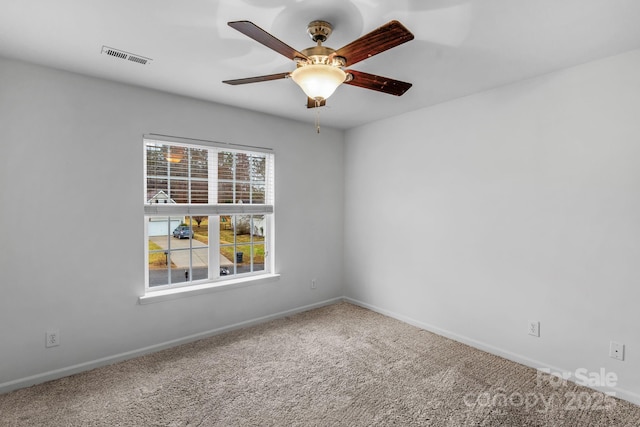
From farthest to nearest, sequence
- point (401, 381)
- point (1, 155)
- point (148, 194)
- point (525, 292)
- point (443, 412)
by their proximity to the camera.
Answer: point (148, 194) → point (525, 292) → point (401, 381) → point (1, 155) → point (443, 412)

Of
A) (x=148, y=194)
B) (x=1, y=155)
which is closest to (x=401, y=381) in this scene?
(x=148, y=194)

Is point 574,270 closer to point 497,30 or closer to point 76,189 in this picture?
point 497,30

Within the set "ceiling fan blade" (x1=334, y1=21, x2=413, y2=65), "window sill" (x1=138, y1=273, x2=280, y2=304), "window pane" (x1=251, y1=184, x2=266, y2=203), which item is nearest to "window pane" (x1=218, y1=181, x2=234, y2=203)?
"window pane" (x1=251, y1=184, x2=266, y2=203)

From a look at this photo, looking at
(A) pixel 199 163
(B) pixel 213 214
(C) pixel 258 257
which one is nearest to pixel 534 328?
(C) pixel 258 257

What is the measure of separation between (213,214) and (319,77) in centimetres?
217

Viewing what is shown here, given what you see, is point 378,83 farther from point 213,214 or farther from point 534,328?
point 534,328

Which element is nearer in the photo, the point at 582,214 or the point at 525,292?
the point at 582,214

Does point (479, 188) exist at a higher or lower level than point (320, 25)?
lower

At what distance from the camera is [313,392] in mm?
2412

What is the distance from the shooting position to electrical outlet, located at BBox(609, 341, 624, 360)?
234 cm

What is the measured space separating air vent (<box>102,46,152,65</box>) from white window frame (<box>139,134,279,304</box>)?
762mm

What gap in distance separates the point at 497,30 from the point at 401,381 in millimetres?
2571

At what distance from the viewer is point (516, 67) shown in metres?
2.54

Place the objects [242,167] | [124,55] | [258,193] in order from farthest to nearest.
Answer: [258,193] < [242,167] < [124,55]
